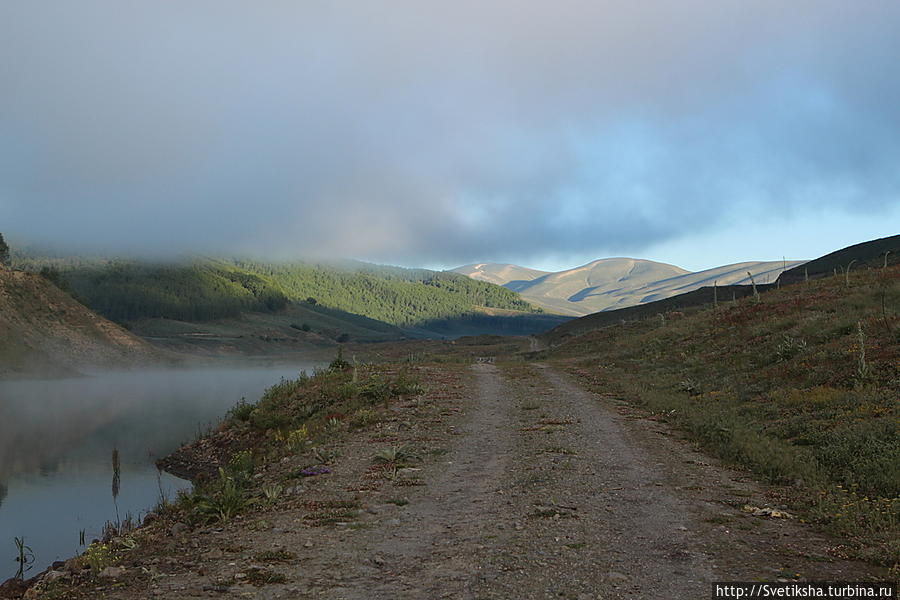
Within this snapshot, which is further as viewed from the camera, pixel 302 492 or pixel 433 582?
pixel 302 492

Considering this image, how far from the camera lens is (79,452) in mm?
32531

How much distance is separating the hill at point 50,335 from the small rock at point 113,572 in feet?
288

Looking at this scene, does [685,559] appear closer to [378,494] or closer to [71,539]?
[378,494]

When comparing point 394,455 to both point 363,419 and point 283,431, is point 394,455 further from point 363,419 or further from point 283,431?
point 283,431

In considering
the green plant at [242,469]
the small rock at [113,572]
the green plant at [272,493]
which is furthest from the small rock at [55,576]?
the green plant at [242,469]

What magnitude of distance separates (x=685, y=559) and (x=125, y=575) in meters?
8.29

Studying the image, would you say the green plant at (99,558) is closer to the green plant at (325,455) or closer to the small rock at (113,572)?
the small rock at (113,572)

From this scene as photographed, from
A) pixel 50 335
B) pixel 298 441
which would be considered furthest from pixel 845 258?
pixel 50 335

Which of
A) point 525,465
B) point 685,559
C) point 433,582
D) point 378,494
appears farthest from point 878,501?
point 378,494

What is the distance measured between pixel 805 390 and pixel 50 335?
107m

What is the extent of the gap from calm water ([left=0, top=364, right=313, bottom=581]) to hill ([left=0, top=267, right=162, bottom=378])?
15.4 m

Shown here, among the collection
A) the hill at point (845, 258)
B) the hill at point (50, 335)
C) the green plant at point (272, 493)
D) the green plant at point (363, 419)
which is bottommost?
the green plant at point (272, 493)

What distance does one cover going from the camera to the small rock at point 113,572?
28.1 ft

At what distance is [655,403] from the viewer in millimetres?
23359
